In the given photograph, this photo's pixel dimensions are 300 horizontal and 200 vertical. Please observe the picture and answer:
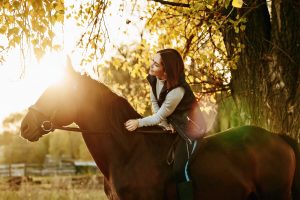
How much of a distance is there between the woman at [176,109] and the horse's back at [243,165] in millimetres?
205

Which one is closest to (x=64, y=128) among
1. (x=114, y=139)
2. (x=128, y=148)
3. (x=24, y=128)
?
(x=24, y=128)

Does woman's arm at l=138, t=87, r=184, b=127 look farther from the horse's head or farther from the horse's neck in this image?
the horse's head

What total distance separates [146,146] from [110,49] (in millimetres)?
5139

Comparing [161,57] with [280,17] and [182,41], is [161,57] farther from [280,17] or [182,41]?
[182,41]

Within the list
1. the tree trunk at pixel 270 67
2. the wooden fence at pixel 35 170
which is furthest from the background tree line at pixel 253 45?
the wooden fence at pixel 35 170

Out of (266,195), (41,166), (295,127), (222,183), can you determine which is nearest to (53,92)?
(222,183)

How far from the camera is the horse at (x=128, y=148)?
5.95 meters

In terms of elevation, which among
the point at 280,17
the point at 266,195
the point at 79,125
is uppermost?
the point at 280,17

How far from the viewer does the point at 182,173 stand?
19.8ft

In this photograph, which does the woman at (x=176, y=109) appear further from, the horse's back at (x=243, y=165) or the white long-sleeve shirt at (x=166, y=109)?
the horse's back at (x=243, y=165)

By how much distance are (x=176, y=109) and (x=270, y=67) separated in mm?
3330

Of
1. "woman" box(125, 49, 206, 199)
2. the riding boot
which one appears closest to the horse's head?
"woman" box(125, 49, 206, 199)

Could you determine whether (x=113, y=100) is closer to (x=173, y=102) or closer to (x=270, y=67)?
(x=173, y=102)

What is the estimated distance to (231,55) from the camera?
9570 millimetres
